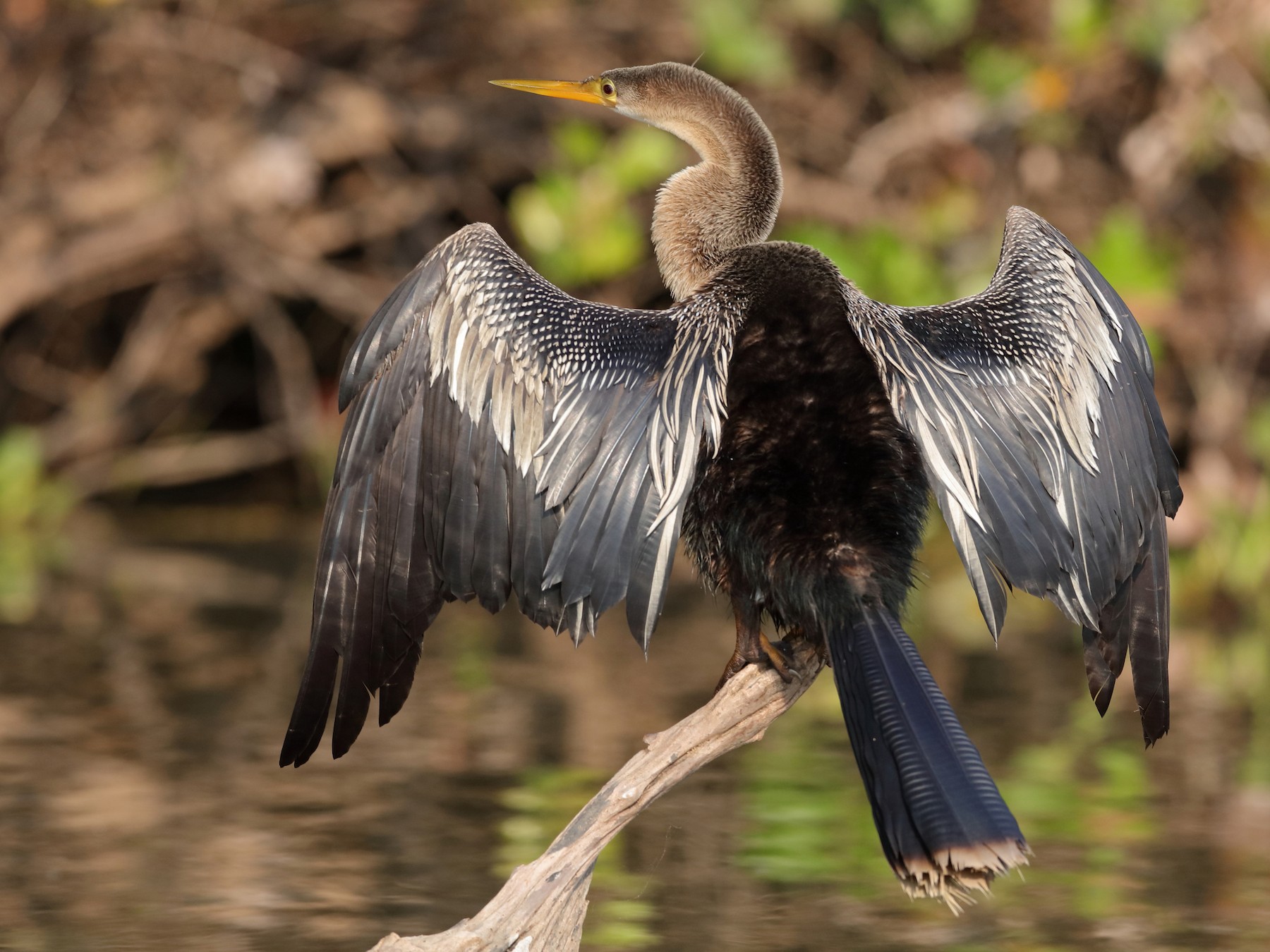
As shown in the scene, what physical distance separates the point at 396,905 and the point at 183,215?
6135mm

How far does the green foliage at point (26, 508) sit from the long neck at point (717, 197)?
17.0 feet

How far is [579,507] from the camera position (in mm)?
3113

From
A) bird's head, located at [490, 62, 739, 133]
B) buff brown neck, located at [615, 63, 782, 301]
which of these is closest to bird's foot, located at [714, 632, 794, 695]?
buff brown neck, located at [615, 63, 782, 301]

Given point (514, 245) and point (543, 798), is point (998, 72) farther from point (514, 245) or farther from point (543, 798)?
point (543, 798)

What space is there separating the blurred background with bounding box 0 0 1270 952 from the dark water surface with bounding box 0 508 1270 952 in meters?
0.04

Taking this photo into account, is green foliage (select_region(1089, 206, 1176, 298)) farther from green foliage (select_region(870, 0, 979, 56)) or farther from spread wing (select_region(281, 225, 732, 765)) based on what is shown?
spread wing (select_region(281, 225, 732, 765))

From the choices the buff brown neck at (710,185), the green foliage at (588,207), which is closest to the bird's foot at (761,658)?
the buff brown neck at (710,185)

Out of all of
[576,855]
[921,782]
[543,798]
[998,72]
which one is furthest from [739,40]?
[921,782]

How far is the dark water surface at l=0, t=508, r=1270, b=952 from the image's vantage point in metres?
3.91

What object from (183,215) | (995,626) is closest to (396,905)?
(995,626)

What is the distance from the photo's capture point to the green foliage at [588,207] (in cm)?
851

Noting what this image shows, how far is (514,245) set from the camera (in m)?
10.2

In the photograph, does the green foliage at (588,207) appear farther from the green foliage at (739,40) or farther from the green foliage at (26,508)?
the green foliage at (26,508)

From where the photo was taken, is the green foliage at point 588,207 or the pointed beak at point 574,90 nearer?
the pointed beak at point 574,90
